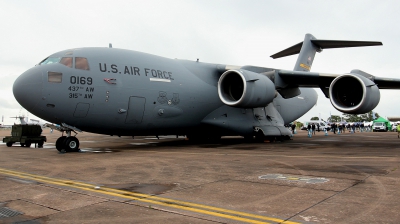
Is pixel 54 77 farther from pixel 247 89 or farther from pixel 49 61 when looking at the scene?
pixel 247 89

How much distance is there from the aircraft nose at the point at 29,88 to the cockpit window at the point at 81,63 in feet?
4.09

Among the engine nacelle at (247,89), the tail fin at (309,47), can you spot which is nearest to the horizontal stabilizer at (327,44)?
the tail fin at (309,47)

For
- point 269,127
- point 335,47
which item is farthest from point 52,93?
point 335,47

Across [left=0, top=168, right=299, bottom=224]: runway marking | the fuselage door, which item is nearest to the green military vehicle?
the fuselage door

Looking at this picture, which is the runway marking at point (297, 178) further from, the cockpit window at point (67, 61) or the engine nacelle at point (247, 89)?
the cockpit window at point (67, 61)

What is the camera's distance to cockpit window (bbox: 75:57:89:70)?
1138cm

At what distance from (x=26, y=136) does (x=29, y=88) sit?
6408 millimetres

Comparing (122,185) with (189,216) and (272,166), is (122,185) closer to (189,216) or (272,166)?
(189,216)

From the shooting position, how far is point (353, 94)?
1307 centimetres

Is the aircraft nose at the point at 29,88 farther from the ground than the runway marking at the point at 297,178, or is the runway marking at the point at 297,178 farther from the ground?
the aircraft nose at the point at 29,88

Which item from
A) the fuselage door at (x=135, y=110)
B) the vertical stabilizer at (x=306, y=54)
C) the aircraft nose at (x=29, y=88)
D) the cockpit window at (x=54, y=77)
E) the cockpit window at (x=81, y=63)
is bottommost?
the fuselage door at (x=135, y=110)

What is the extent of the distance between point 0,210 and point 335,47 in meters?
→ 19.1

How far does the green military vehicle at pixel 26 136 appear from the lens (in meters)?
15.7

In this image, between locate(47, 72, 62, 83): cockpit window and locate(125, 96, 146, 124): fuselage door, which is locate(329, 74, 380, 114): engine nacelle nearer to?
locate(125, 96, 146, 124): fuselage door
